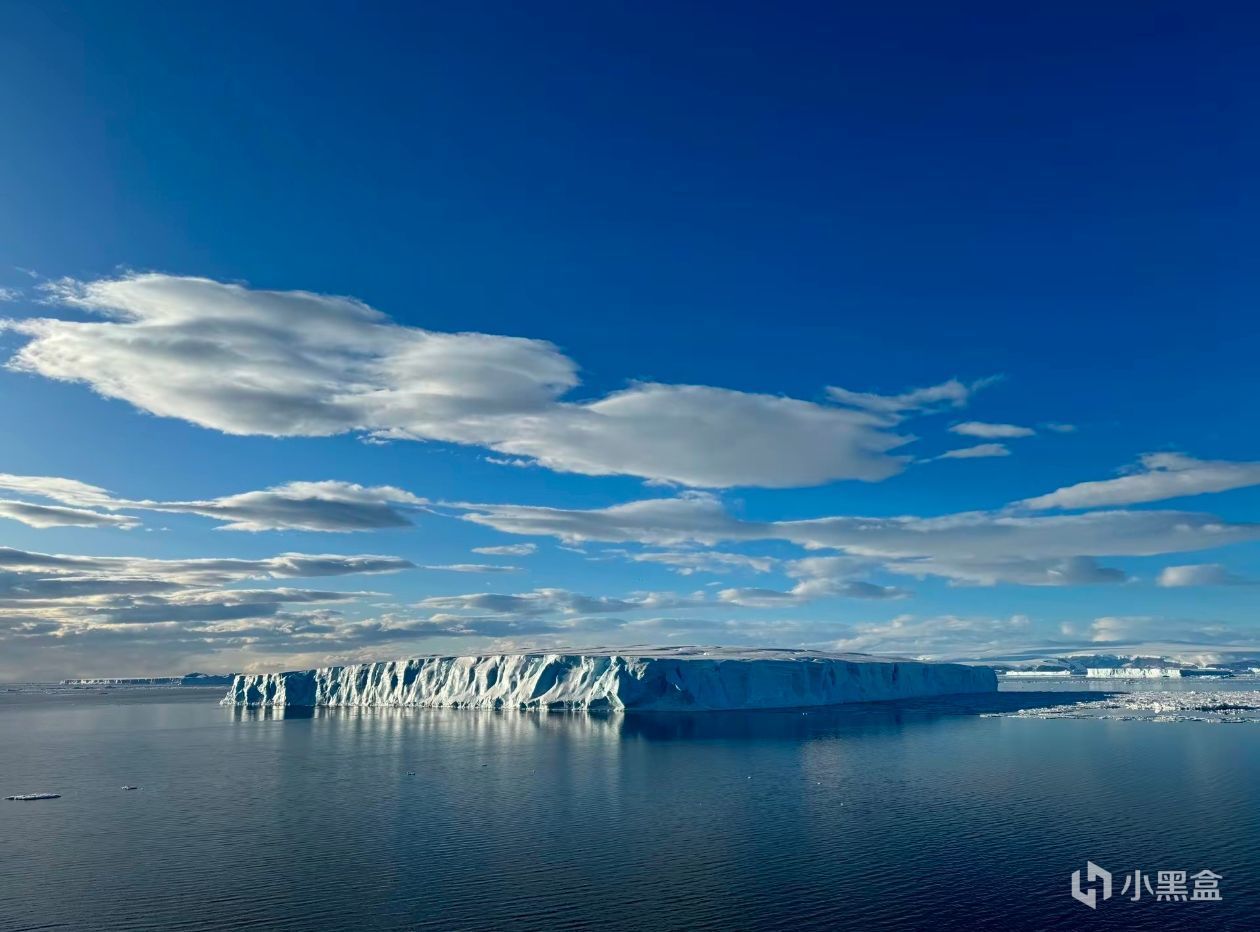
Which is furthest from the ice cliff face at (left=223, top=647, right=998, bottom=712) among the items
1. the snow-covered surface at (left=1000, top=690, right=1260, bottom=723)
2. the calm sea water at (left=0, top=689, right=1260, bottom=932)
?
the calm sea water at (left=0, top=689, right=1260, bottom=932)

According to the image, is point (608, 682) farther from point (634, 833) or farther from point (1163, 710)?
point (1163, 710)

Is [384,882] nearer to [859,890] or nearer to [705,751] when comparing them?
[859,890]

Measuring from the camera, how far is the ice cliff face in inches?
3344

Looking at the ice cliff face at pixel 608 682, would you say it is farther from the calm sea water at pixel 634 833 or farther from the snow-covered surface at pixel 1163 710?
the calm sea water at pixel 634 833

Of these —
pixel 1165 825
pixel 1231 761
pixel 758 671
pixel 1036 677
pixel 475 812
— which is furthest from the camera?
pixel 1036 677

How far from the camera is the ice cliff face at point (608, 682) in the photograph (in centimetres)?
8494

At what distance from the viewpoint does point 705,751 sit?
2173 inches

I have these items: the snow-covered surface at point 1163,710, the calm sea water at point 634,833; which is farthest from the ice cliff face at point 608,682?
the calm sea water at point 634,833

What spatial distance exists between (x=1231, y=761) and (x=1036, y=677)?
165m

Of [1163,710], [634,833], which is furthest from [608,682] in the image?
[1163,710]

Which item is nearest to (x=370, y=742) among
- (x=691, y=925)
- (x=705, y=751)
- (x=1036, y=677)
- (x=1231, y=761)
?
(x=705, y=751)

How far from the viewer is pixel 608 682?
84.0 metres

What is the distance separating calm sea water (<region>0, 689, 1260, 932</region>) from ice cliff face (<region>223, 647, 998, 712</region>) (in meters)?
24.2

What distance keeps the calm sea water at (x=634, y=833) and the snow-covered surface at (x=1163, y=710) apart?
13.7 m
